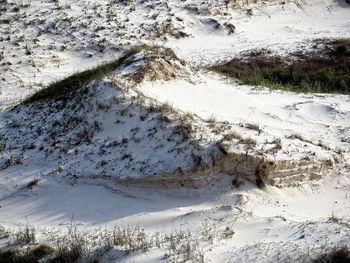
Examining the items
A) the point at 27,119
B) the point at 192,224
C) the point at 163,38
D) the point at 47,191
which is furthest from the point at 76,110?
the point at 163,38

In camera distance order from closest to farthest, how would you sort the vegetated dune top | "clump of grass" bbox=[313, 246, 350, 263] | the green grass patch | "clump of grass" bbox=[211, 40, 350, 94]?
"clump of grass" bbox=[313, 246, 350, 263]
the green grass patch
"clump of grass" bbox=[211, 40, 350, 94]
the vegetated dune top

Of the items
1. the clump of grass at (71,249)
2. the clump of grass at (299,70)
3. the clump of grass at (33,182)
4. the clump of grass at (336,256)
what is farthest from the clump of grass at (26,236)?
the clump of grass at (299,70)

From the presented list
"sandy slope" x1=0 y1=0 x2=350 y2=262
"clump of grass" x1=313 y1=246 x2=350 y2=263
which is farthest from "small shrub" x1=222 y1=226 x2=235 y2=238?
"clump of grass" x1=313 y1=246 x2=350 y2=263

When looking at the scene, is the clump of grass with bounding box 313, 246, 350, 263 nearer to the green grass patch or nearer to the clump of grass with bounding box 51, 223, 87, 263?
the clump of grass with bounding box 51, 223, 87, 263

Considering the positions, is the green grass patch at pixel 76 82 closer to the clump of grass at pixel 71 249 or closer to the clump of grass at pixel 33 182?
the clump of grass at pixel 33 182

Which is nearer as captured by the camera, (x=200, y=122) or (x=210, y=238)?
(x=210, y=238)

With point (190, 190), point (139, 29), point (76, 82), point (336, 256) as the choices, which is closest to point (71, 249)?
point (190, 190)

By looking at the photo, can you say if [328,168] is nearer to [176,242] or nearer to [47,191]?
[176,242]

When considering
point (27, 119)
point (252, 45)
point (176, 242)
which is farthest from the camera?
point (252, 45)
